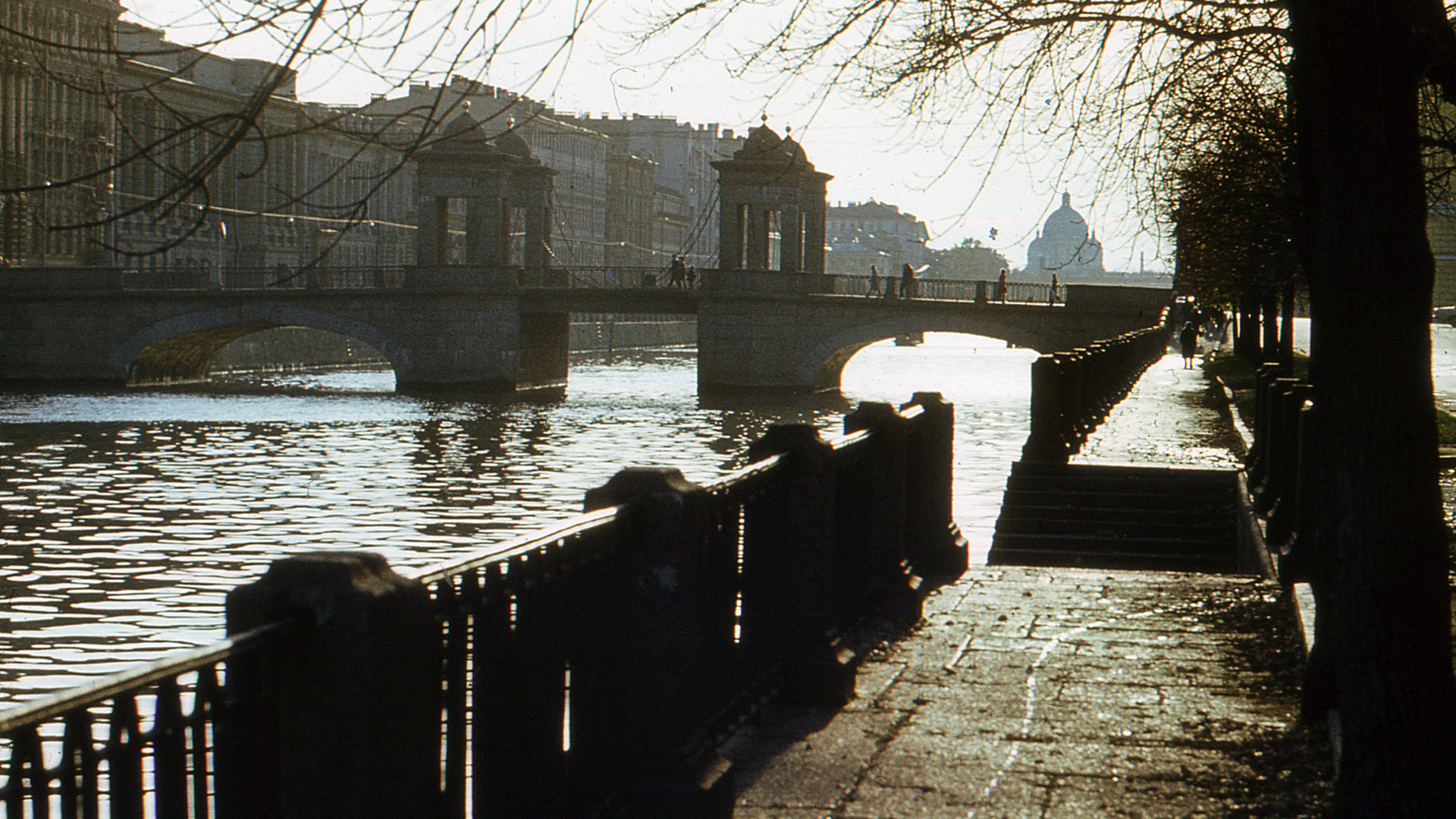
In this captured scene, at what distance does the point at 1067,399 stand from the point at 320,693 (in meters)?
15.2

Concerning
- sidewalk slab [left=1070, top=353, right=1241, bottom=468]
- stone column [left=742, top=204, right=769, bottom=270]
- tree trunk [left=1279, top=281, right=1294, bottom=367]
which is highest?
stone column [left=742, top=204, right=769, bottom=270]

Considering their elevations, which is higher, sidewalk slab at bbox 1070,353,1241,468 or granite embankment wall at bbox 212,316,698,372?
sidewalk slab at bbox 1070,353,1241,468

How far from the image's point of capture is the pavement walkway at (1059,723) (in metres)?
4.89

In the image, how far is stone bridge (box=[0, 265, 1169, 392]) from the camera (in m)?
53.1

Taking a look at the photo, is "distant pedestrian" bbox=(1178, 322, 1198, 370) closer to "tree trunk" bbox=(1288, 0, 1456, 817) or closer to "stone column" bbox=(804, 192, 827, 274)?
"stone column" bbox=(804, 192, 827, 274)

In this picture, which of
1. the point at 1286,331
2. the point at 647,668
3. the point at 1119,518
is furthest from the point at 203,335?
the point at 647,668

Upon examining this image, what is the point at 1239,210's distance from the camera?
2295 centimetres

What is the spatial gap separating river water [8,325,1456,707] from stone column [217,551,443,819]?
10.0m

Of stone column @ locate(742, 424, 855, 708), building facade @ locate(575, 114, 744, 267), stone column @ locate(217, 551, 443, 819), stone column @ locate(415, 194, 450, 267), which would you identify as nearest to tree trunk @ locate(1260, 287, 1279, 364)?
stone column @ locate(415, 194, 450, 267)

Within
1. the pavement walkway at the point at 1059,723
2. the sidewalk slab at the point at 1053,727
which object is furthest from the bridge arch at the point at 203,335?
the sidewalk slab at the point at 1053,727

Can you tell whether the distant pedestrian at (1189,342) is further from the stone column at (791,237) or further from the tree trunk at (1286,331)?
the tree trunk at (1286,331)

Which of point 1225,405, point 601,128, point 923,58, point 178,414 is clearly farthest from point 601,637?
point 601,128

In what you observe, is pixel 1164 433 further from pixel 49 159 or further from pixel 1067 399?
pixel 49 159

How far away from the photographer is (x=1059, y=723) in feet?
19.0
